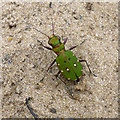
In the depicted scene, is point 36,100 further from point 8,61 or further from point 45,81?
point 8,61

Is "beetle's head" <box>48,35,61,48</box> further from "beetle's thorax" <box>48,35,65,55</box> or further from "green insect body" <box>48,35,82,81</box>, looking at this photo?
"green insect body" <box>48,35,82,81</box>

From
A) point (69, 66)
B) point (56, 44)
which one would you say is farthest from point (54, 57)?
point (69, 66)

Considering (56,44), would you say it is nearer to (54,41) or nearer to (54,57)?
(54,41)

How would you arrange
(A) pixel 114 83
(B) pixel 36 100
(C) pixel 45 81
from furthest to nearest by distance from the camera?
(A) pixel 114 83 → (C) pixel 45 81 → (B) pixel 36 100

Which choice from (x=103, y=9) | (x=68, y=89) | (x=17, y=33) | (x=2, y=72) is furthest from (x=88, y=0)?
(x=2, y=72)

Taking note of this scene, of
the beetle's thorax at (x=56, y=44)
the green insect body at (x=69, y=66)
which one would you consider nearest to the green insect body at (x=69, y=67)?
the green insect body at (x=69, y=66)
